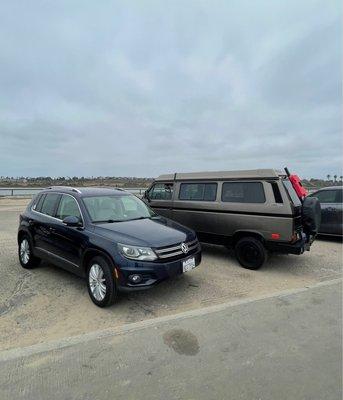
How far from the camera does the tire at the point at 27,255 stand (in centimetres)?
701

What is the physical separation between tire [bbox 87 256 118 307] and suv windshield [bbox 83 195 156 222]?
0.81 meters

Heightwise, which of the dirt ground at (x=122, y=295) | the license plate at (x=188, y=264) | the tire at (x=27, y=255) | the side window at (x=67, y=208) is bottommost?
the dirt ground at (x=122, y=295)

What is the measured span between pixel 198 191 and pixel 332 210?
4.37 metres

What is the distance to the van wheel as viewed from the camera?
706cm

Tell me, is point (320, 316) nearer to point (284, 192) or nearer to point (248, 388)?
point (248, 388)

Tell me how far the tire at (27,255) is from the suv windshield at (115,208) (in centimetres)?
184

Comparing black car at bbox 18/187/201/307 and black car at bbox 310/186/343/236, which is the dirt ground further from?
black car at bbox 310/186/343/236

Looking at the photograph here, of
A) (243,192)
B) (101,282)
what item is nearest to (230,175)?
(243,192)

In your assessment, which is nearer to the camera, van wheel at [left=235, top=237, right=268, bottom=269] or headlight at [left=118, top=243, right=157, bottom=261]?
headlight at [left=118, top=243, right=157, bottom=261]

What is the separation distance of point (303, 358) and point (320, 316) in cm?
123

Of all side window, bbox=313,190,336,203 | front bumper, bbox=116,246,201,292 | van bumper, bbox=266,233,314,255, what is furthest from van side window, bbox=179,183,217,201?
side window, bbox=313,190,336,203

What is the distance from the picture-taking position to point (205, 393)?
9.75ft

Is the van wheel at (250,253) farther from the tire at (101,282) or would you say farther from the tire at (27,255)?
the tire at (27,255)

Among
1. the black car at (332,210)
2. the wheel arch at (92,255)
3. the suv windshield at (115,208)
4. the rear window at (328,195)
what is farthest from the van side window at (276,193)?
the rear window at (328,195)
